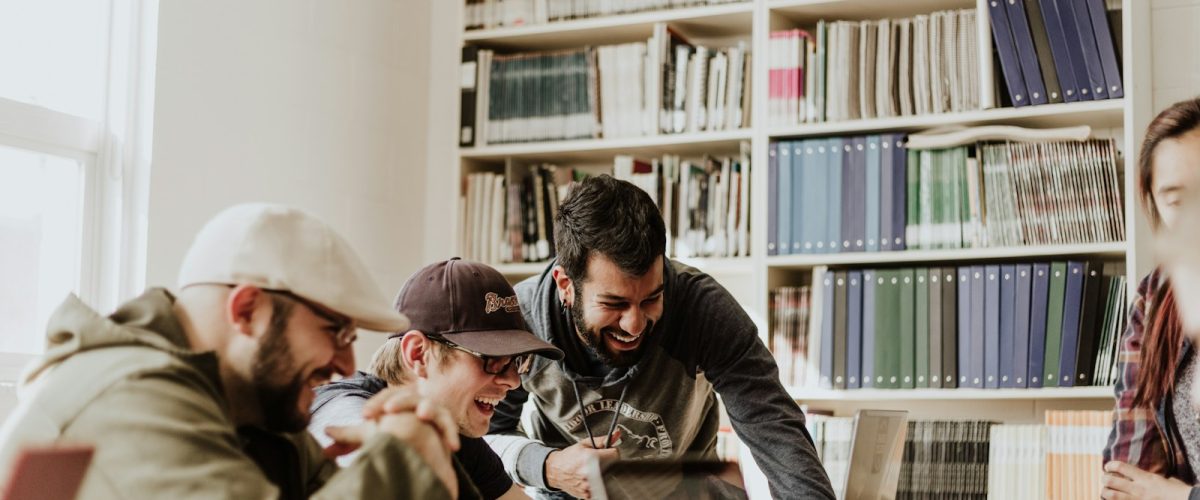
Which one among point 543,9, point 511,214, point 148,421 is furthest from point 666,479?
point 543,9

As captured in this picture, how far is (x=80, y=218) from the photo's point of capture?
116 inches

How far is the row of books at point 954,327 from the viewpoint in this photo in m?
3.26

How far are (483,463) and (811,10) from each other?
2.09 metres

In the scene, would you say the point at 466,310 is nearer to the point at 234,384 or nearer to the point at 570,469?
the point at 570,469

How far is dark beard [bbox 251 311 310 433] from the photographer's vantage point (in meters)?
1.21

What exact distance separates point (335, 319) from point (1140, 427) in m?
1.65

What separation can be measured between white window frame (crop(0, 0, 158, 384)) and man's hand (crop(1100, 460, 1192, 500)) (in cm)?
212

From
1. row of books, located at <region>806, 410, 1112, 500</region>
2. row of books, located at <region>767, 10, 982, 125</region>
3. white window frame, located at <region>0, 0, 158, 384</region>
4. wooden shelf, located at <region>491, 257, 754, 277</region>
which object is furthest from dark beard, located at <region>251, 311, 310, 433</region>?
row of books, located at <region>767, 10, 982, 125</region>

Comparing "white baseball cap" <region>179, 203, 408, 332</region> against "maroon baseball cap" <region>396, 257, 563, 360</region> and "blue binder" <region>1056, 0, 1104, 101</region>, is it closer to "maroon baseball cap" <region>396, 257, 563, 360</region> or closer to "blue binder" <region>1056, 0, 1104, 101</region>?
"maroon baseball cap" <region>396, 257, 563, 360</region>

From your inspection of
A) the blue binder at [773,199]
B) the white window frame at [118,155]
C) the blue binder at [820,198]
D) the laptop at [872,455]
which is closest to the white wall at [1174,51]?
the blue binder at [820,198]

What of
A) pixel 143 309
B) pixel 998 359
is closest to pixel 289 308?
pixel 143 309

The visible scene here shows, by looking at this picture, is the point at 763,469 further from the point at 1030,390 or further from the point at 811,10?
the point at 811,10

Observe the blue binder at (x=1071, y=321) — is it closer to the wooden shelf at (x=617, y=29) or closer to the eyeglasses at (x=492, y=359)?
the wooden shelf at (x=617, y=29)

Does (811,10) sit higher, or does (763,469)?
(811,10)
